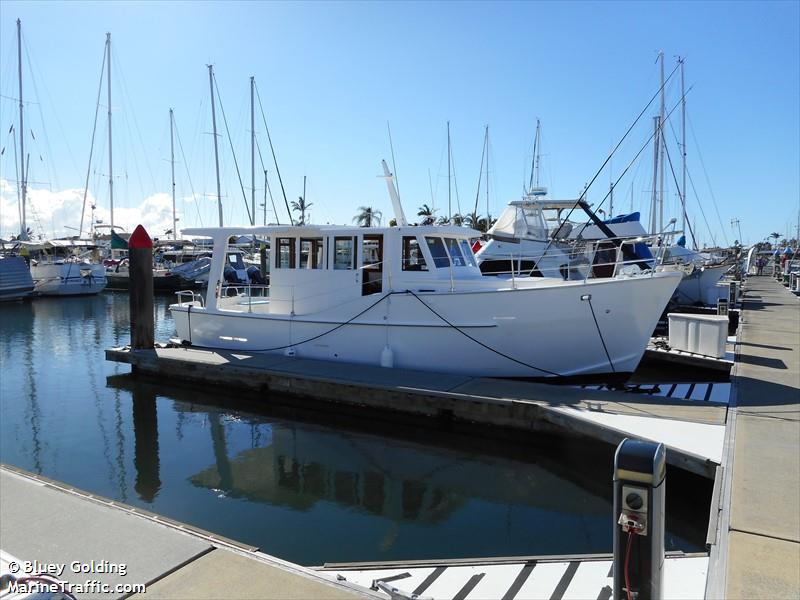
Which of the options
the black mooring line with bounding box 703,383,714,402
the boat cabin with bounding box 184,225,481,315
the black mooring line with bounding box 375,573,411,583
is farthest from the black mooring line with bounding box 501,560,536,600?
the black mooring line with bounding box 703,383,714,402

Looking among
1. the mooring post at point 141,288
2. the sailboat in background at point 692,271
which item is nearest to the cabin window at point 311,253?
the mooring post at point 141,288

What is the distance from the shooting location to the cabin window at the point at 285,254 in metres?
12.6

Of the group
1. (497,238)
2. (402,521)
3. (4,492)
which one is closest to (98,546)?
(4,492)

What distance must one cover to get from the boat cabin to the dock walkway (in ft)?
17.7

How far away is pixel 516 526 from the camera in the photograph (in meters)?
6.69

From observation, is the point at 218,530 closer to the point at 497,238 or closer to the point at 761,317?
the point at 497,238

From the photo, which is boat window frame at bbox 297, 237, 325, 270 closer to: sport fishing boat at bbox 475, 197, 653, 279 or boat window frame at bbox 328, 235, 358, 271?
boat window frame at bbox 328, 235, 358, 271

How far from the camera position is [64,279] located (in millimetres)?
36875

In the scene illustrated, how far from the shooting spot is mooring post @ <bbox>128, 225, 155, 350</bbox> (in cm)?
1376

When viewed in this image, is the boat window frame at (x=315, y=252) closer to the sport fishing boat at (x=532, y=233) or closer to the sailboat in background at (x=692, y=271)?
the sport fishing boat at (x=532, y=233)

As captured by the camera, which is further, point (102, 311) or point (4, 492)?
point (102, 311)

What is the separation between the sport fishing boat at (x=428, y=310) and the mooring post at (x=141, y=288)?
154 cm

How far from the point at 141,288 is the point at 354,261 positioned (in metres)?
5.75

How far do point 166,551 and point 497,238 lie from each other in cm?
1854
